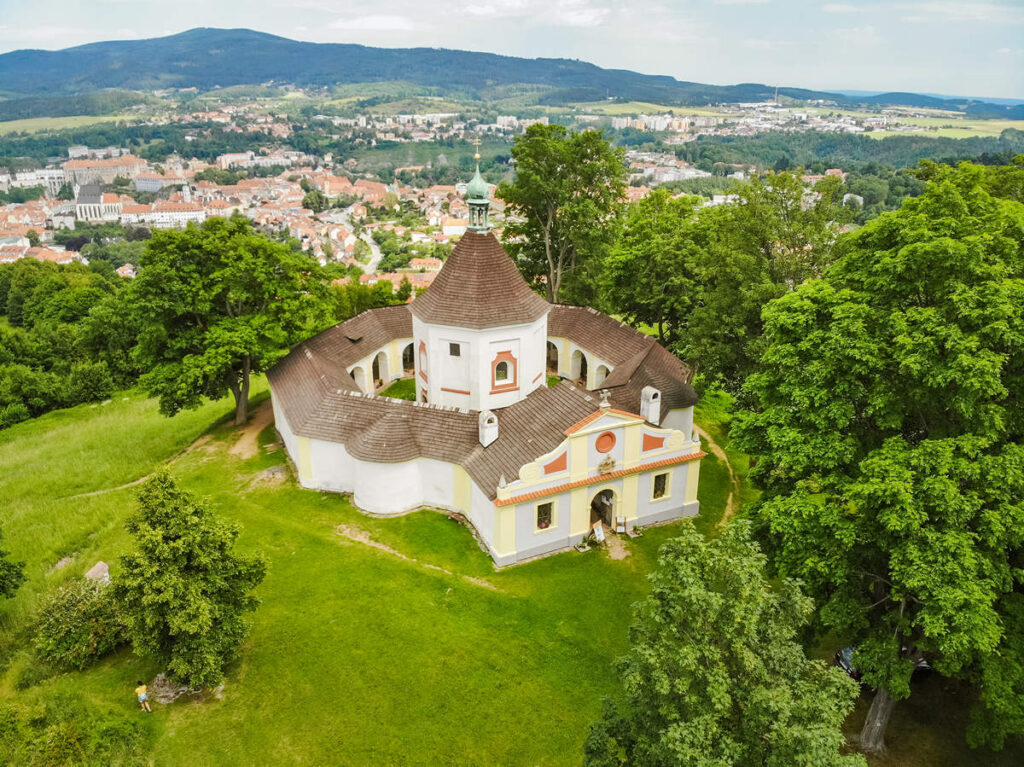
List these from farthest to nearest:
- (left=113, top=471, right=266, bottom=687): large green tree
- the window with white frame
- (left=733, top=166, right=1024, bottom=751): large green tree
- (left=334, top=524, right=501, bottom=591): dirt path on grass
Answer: the window with white frame, (left=334, top=524, right=501, bottom=591): dirt path on grass, (left=113, top=471, right=266, bottom=687): large green tree, (left=733, top=166, right=1024, bottom=751): large green tree

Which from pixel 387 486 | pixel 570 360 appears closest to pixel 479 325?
pixel 387 486

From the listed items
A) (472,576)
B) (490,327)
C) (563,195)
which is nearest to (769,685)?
(472,576)

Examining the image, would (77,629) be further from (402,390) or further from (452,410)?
(402,390)

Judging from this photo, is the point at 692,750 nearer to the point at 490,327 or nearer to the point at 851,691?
the point at 851,691

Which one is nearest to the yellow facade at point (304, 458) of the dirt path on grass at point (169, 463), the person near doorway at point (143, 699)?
the dirt path on grass at point (169, 463)

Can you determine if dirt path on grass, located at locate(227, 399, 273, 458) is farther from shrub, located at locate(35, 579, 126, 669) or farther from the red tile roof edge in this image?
the red tile roof edge

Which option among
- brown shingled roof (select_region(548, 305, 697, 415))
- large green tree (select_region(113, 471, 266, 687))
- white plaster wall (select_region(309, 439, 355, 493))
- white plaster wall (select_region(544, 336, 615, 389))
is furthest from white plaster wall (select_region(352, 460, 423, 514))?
white plaster wall (select_region(544, 336, 615, 389))
